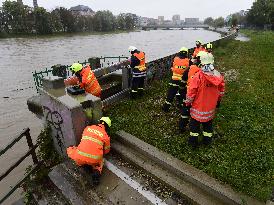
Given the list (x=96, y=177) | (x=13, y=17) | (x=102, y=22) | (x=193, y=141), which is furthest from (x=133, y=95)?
(x=102, y=22)

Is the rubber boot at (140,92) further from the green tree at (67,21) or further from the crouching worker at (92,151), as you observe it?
the green tree at (67,21)

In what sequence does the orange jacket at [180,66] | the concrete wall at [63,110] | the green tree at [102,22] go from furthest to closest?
the green tree at [102,22] < the orange jacket at [180,66] < the concrete wall at [63,110]

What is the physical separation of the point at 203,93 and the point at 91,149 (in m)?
2.37

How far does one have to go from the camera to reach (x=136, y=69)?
806 centimetres

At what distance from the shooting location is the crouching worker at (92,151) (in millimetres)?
4832

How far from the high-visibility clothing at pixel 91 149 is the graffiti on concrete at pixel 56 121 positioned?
0.87 meters

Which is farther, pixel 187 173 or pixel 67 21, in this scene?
pixel 67 21

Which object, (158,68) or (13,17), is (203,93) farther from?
(13,17)

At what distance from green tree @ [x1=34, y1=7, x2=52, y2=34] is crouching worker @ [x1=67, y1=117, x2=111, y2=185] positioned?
64.5 meters

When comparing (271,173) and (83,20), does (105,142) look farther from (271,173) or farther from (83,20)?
(83,20)

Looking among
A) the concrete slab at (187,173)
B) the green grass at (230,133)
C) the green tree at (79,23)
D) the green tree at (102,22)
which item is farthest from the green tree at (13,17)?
the concrete slab at (187,173)

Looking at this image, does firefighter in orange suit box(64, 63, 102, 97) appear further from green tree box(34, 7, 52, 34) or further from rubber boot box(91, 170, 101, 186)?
green tree box(34, 7, 52, 34)

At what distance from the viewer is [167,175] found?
4938 mm

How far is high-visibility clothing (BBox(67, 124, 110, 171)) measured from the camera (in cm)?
483
